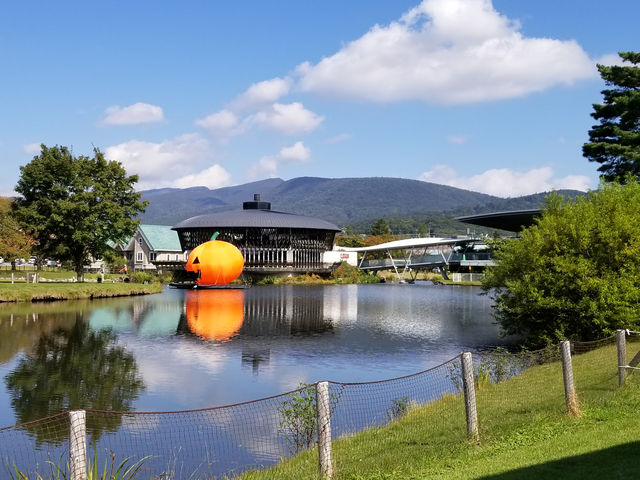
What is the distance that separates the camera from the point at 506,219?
84625 mm

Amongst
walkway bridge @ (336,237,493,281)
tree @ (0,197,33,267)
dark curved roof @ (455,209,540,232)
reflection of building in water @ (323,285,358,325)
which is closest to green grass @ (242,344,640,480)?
reflection of building in water @ (323,285,358,325)

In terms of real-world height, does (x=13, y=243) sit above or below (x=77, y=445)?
above

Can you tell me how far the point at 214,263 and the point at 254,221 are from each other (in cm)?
3475

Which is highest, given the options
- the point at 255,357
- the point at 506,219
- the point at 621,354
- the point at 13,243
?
the point at 506,219

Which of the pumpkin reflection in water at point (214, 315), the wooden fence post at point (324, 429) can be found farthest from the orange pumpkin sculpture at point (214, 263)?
the wooden fence post at point (324, 429)

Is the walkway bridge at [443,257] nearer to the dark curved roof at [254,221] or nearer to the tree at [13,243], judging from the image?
the dark curved roof at [254,221]

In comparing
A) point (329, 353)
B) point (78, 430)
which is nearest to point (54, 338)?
point (329, 353)

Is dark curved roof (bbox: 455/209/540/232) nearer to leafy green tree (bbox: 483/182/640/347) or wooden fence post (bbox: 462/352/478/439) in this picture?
leafy green tree (bbox: 483/182/640/347)

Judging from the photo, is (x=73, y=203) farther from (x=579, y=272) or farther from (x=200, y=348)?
(x=579, y=272)

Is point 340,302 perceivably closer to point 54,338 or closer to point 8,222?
point 54,338

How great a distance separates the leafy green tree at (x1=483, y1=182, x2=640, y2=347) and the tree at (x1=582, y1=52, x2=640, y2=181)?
1448 centimetres

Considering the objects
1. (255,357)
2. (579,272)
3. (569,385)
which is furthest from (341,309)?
(569,385)

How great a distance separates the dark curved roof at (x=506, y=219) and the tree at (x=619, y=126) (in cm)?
2854

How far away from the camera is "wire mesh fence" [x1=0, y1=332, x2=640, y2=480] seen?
12.2 meters
